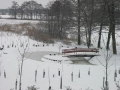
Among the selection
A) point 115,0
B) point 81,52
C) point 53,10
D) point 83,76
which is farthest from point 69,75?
point 53,10

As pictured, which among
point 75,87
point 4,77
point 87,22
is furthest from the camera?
point 87,22

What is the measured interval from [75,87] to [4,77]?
4.91m

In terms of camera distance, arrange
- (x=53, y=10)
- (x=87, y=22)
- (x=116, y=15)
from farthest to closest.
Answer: (x=53, y=10), (x=87, y=22), (x=116, y=15)

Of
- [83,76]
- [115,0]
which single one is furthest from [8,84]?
[115,0]

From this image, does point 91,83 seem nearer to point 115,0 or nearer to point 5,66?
point 5,66

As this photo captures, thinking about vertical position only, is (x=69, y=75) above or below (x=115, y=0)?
below

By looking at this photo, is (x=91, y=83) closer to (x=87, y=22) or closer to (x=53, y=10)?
(x=87, y=22)

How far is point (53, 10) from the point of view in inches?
1336

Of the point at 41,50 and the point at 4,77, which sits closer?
the point at 4,77

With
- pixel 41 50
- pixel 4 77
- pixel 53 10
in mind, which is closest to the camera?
pixel 4 77

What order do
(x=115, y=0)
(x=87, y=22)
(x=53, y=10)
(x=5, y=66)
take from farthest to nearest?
(x=53, y=10) < (x=87, y=22) < (x=115, y=0) < (x=5, y=66)

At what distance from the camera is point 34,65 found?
16578 mm

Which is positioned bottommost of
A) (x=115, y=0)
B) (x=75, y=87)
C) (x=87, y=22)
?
(x=75, y=87)

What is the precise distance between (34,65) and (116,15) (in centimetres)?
1082
